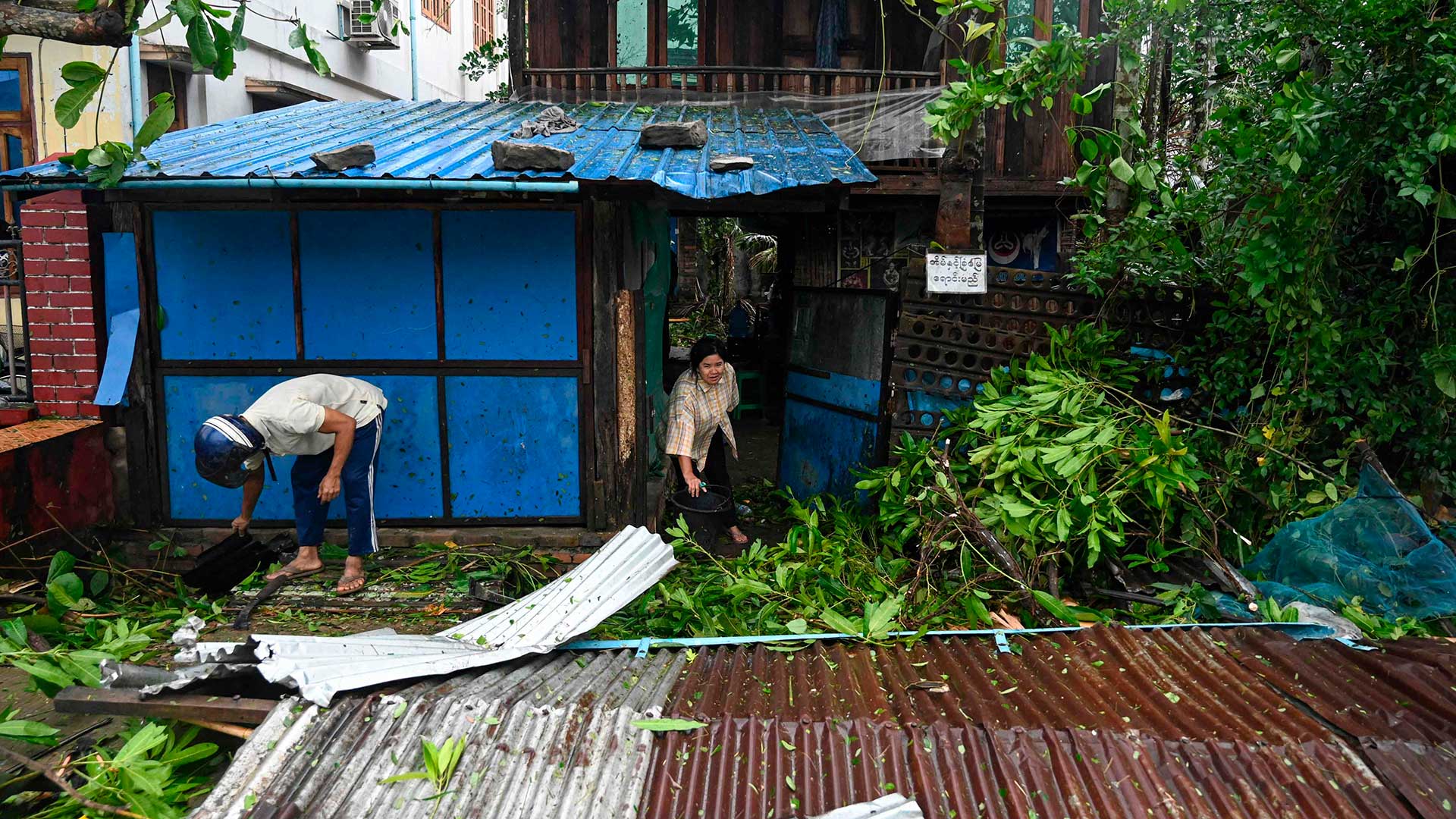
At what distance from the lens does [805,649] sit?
3.91 meters

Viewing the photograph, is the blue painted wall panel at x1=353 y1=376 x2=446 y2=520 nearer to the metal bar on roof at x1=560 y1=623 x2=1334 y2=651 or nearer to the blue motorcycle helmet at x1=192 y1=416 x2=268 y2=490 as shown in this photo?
the blue motorcycle helmet at x1=192 y1=416 x2=268 y2=490

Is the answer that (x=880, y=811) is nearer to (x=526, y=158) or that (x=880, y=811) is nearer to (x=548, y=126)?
(x=526, y=158)

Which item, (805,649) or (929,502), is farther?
(929,502)

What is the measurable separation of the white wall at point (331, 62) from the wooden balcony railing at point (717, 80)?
2.90m

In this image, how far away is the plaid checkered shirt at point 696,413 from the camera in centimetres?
667

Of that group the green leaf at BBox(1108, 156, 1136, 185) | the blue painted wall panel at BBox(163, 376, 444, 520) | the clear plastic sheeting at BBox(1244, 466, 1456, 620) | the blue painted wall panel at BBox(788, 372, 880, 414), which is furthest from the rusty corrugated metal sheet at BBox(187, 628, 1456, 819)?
the blue painted wall panel at BBox(788, 372, 880, 414)

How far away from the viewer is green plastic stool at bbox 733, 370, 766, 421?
40.4 feet

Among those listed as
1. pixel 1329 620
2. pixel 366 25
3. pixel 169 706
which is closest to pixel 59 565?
pixel 169 706

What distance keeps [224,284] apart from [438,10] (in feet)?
45.3

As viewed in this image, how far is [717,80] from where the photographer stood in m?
9.65

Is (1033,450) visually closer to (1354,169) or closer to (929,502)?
(929,502)

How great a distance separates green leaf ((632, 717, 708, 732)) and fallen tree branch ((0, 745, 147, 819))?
1471 mm

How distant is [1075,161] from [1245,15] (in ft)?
9.44

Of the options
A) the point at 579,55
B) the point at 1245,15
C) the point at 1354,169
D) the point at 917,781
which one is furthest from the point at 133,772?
the point at 579,55
